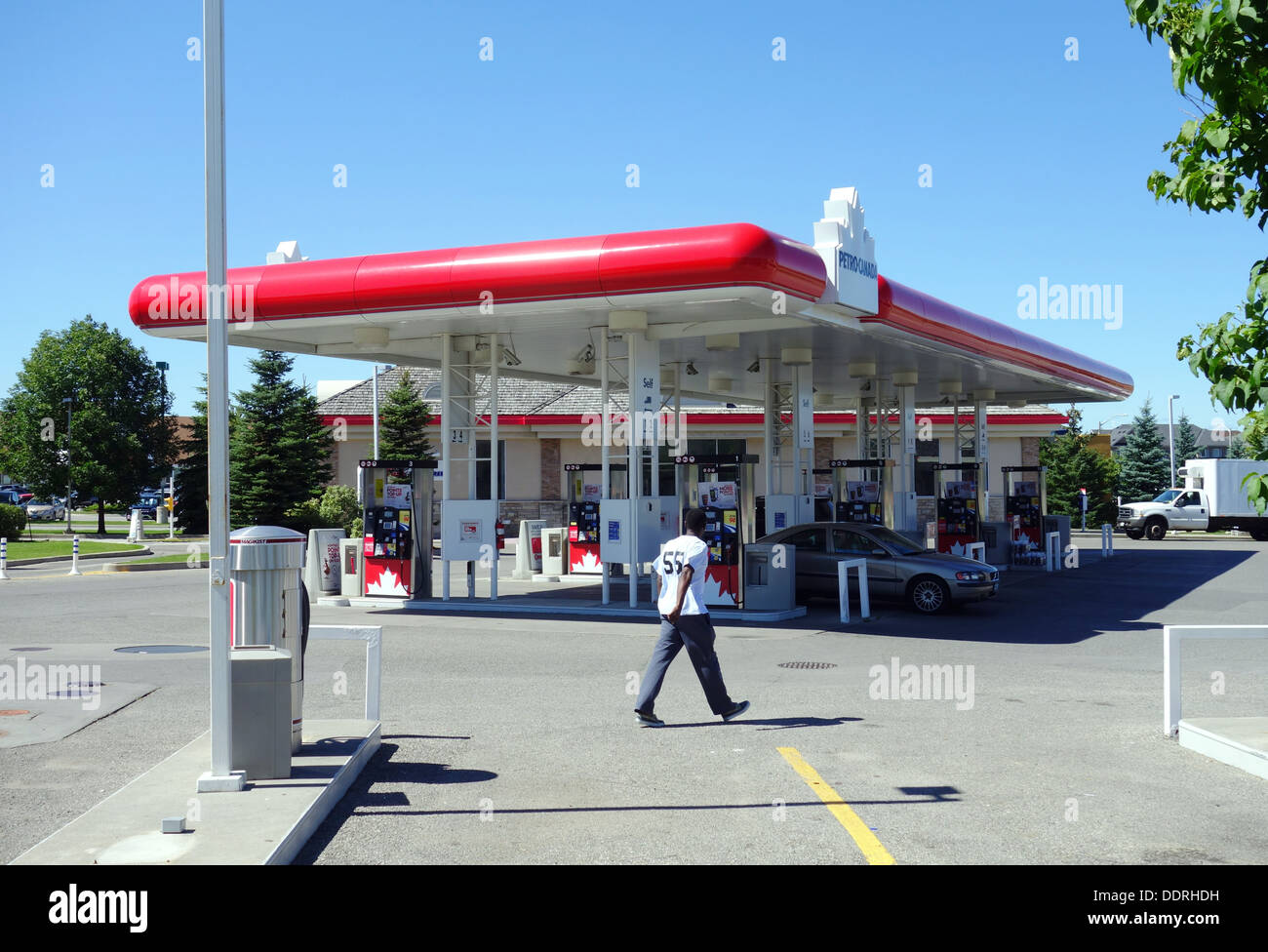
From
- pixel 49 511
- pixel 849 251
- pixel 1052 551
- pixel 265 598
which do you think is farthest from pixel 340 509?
pixel 49 511

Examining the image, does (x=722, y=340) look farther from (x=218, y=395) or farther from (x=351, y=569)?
(x=218, y=395)

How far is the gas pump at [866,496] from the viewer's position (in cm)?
2478

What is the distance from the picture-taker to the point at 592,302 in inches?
641

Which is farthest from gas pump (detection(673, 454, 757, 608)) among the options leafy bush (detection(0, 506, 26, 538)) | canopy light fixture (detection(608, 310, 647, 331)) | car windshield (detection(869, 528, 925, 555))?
leafy bush (detection(0, 506, 26, 538))

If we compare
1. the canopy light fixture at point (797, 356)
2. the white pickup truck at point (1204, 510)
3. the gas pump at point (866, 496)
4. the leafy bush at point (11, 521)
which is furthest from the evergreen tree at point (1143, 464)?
the leafy bush at point (11, 521)

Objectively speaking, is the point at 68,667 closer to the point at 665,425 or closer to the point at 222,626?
the point at 222,626

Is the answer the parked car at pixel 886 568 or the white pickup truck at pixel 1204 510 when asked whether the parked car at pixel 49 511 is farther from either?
the parked car at pixel 886 568

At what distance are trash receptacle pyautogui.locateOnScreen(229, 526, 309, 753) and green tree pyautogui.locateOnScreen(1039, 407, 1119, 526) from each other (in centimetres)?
4709

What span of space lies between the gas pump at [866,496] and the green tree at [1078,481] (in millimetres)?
26402

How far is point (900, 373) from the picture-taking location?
2742 centimetres

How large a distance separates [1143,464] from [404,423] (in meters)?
39.1

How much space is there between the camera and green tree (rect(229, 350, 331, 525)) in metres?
40.5

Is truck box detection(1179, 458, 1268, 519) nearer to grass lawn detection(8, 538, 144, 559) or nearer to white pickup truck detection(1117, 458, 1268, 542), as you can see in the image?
white pickup truck detection(1117, 458, 1268, 542)
